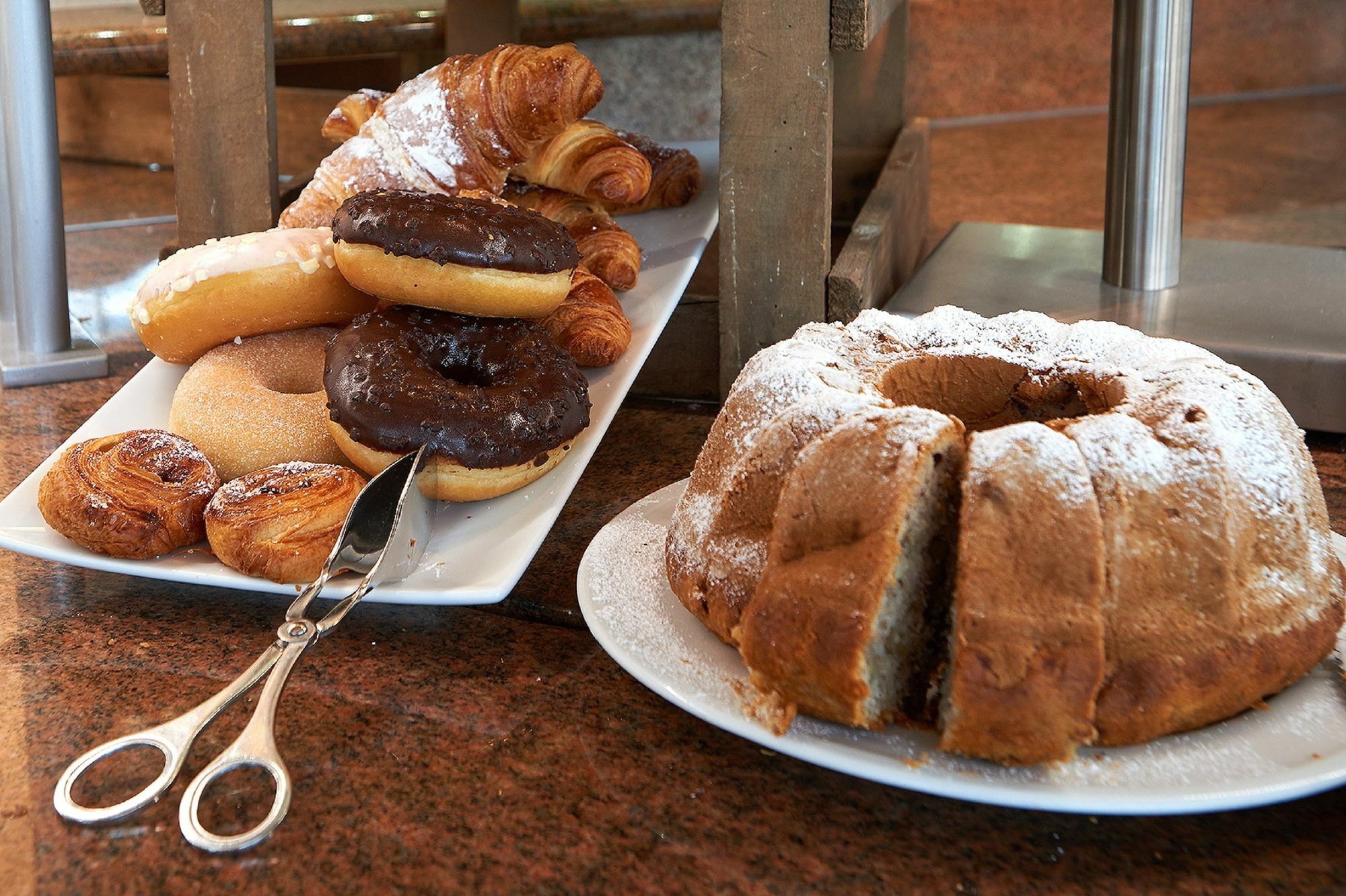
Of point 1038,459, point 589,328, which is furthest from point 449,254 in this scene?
point 1038,459

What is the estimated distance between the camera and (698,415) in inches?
43.1

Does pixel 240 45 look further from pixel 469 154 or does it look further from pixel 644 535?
pixel 644 535

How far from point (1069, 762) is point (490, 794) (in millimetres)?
275

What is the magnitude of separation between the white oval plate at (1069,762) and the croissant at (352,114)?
674mm

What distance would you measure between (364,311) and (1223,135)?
5.60 ft

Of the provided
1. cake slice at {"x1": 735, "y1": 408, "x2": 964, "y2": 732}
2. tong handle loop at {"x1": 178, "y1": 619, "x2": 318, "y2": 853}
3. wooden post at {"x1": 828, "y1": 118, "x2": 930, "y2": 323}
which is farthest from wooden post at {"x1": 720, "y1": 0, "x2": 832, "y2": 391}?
tong handle loop at {"x1": 178, "y1": 619, "x2": 318, "y2": 853}

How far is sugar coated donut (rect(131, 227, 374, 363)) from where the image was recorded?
0.88 metres

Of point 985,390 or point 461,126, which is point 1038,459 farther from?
point 461,126

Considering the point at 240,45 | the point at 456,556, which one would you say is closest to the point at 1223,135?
the point at 240,45

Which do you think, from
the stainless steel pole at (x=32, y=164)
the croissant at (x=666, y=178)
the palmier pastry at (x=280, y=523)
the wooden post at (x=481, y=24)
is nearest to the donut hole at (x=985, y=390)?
the palmier pastry at (x=280, y=523)

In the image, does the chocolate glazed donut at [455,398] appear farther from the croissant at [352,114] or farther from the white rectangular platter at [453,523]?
the croissant at [352,114]

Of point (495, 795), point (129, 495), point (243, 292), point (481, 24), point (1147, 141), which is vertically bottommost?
point (495, 795)

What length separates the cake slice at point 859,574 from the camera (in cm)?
56

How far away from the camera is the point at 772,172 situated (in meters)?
0.96
